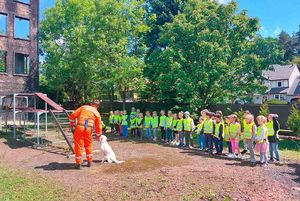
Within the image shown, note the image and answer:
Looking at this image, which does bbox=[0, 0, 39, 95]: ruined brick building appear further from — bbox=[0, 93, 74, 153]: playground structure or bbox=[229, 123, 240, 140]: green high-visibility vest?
bbox=[229, 123, 240, 140]: green high-visibility vest

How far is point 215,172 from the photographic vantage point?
30.0 feet

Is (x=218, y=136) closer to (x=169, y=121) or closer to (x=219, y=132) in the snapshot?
(x=219, y=132)

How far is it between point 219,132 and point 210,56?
31.2 ft

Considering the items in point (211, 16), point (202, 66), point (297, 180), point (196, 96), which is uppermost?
point (211, 16)

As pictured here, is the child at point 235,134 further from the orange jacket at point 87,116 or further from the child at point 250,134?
the orange jacket at point 87,116

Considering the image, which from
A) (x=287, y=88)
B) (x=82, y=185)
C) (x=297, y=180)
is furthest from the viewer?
(x=287, y=88)

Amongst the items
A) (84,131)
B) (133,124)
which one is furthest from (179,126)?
(84,131)

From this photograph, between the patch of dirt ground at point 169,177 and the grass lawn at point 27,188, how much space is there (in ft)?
1.14

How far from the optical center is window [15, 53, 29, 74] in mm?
28034

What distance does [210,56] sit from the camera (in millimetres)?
21234

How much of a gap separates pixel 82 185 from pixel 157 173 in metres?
2.10

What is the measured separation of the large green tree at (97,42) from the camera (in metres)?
24.5

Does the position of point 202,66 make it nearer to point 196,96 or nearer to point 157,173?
point 196,96

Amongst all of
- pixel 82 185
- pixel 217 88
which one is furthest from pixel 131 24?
pixel 82 185
